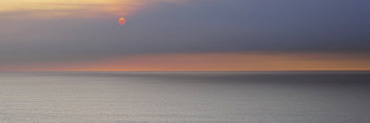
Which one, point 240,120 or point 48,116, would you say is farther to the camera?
Result: point 48,116

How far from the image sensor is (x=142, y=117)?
2283cm

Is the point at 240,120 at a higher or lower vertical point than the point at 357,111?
lower

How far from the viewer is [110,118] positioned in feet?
73.5

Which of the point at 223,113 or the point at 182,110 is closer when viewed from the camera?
the point at 223,113

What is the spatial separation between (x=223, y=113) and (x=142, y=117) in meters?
4.07

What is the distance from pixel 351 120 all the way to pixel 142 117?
8.60 m

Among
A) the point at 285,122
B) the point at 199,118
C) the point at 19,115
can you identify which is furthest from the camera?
the point at 19,115

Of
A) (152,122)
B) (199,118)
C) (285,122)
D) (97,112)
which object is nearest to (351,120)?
(285,122)

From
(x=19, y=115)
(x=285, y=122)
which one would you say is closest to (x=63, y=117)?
(x=19, y=115)

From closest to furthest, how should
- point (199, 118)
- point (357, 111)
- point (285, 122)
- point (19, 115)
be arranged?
point (285, 122)
point (199, 118)
point (19, 115)
point (357, 111)

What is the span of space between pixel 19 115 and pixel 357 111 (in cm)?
1583

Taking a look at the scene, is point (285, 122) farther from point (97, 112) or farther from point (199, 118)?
point (97, 112)

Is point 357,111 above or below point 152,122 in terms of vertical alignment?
above

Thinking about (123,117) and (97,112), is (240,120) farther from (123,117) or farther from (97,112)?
(97,112)
